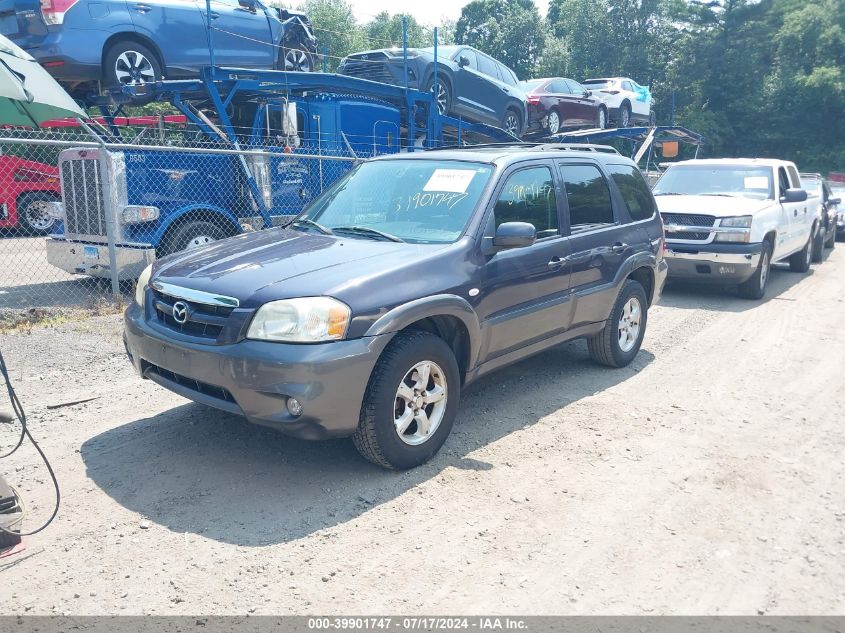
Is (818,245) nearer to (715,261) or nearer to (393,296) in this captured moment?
(715,261)

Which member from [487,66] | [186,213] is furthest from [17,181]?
[487,66]

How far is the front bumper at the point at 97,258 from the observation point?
8195 mm

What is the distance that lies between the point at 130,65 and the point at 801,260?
35.7ft

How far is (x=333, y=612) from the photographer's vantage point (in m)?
2.88

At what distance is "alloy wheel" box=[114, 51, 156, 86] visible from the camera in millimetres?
9758

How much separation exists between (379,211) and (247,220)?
477 cm

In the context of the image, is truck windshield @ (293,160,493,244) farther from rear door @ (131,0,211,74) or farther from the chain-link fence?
rear door @ (131,0,211,74)

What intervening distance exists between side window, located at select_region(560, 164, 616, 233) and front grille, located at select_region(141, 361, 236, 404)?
2.92 meters

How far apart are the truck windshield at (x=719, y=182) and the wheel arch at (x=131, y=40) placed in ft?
24.2

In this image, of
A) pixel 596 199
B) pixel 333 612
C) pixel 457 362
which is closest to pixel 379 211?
pixel 457 362

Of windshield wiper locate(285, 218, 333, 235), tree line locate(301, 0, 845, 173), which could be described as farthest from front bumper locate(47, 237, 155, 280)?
tree line locate(301, 0, 845, 173)

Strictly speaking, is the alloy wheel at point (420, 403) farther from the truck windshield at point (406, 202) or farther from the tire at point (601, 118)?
the tire at point (601, 118)

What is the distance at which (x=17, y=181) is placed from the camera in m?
14.6

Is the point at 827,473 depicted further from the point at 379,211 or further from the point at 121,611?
the point at 121,611
